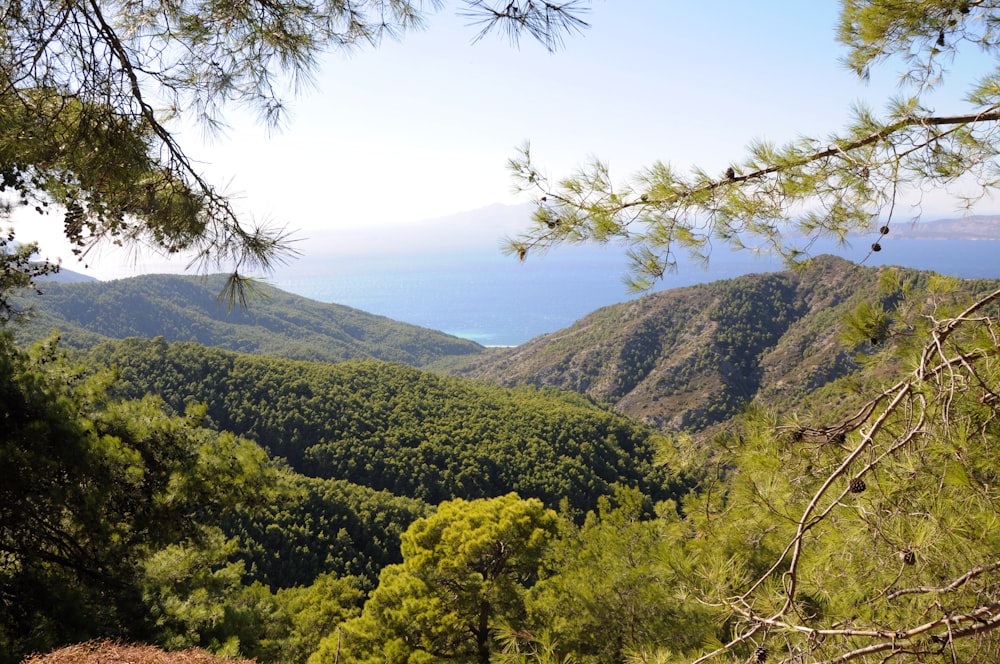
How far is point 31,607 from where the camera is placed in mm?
2824

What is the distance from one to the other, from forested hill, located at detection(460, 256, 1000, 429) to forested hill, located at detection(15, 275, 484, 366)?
24.5 metres

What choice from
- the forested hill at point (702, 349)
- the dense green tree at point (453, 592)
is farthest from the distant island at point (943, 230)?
the forested hill at point (702, 349)

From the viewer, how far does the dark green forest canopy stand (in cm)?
3309

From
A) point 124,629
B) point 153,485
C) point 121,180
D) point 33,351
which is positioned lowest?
point 124,629

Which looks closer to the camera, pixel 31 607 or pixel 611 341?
pixel 31 607

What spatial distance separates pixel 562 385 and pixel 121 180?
61.4m

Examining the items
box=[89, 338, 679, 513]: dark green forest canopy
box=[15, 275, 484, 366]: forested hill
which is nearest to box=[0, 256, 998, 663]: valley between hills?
box=[89, 338, 679, 513]: dark green forest canopy

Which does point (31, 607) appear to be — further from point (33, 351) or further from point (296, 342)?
point (296, 342)

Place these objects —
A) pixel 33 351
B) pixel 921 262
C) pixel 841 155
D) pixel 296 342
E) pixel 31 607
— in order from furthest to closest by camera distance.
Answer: pixel 921 262 < pixel 296 342 < pixel 33 351 < pixel 31 607 < pixel 841 155

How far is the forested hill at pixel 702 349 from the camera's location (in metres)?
50.1

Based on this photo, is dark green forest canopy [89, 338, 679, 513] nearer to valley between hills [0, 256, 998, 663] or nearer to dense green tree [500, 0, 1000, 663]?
valley between hills [0, 256, 998, 663]

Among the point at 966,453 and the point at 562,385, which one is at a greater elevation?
the point at 966,453

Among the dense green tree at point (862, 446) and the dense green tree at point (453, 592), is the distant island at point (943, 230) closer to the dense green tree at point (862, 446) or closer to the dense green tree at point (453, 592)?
the dense green tree at point (862, 446)

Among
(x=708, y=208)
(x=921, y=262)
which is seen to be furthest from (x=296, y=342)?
(x=921, y=262)
